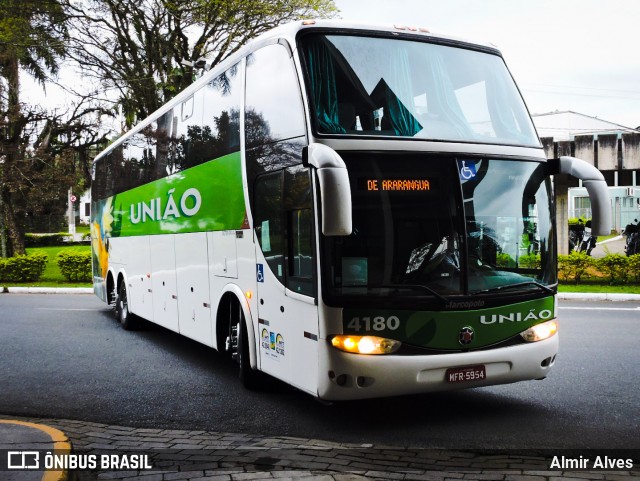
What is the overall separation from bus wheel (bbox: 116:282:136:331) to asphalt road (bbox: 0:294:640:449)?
1.76 meters

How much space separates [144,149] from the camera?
12914 mm

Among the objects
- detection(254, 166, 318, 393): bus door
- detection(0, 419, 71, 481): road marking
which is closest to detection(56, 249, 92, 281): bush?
detection(254, 166, 318, 393): bus door

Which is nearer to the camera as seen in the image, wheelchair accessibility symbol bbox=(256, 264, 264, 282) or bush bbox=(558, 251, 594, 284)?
wheelchair accessibility symbol bbox=(256, 264, 264, 282)

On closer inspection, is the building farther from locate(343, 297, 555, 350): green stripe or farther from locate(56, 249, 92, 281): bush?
locate(343, 297, 555, 350): green stripe

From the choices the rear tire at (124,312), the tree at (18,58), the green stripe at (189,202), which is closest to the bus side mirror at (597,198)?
the green stripe at (189,202)

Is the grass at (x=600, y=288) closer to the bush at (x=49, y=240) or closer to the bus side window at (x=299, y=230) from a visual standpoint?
the bus side window at (x=299, y=230)

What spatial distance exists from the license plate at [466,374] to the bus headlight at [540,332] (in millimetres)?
583

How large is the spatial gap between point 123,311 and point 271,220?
8012 millimetres

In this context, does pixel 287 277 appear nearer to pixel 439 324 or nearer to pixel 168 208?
pixel 439 324

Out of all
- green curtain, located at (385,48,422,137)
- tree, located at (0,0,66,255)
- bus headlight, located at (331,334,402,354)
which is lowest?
bus headlight, located at (331,334,402,354)

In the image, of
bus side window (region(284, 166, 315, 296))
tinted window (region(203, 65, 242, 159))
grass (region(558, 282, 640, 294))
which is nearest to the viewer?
bus side window (region(284, 166, 315, 296))

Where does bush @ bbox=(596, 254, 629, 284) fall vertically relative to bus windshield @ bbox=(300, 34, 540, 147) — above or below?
below

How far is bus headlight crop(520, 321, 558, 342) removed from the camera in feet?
23.0

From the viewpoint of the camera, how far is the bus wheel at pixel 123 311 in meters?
14.2
